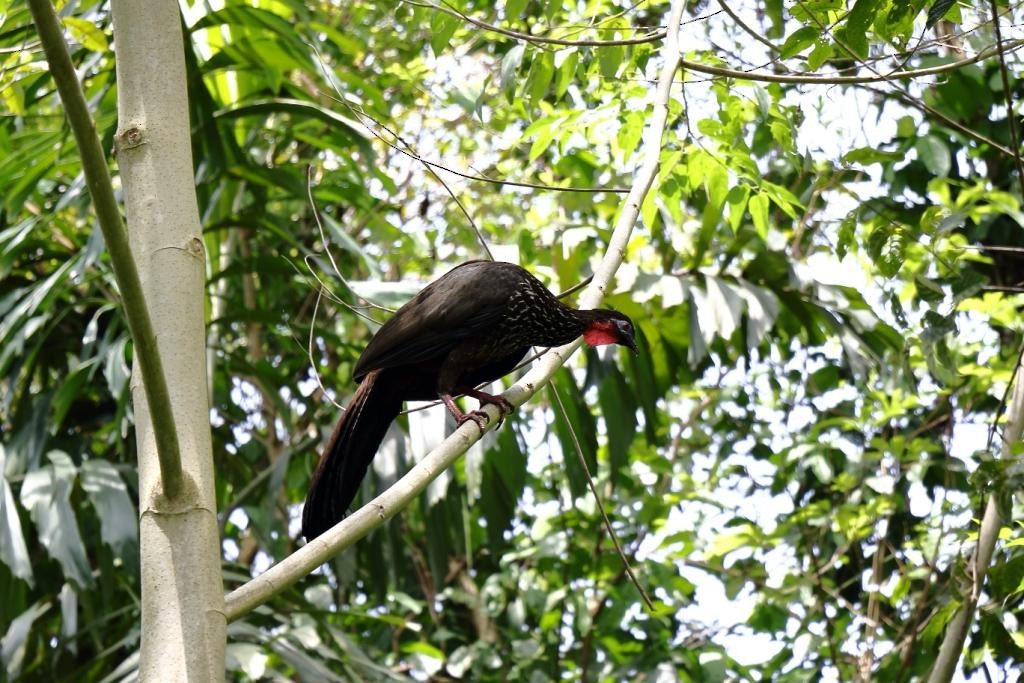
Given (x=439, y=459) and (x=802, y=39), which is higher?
(x=802, y=39)

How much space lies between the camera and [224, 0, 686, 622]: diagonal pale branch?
1674mm

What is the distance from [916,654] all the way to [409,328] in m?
2.42

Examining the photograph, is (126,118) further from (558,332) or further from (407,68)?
(407,68)

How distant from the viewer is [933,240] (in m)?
2.72

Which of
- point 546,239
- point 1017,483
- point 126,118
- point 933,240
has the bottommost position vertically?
point 1017,483

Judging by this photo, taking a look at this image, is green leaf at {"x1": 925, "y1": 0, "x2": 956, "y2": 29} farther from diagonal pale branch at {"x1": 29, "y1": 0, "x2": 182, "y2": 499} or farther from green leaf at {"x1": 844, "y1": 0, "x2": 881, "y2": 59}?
diagonal pale branch at {"x1": 29, "y1": 0, "x2": 182, "y2": 499}

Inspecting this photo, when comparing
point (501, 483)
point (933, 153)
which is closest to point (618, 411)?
point (501, 483)

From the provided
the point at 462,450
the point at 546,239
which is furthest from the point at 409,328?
the point at 546,239

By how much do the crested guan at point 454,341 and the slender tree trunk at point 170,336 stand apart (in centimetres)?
87

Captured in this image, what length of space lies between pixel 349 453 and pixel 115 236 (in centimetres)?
130

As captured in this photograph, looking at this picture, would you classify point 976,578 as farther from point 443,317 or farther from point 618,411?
point 618,411

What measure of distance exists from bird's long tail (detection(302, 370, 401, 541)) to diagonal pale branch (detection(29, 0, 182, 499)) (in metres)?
0.86

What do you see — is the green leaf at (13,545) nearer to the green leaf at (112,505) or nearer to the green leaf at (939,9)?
the green leaf at (112,505)

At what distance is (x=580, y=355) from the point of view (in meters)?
5.41
